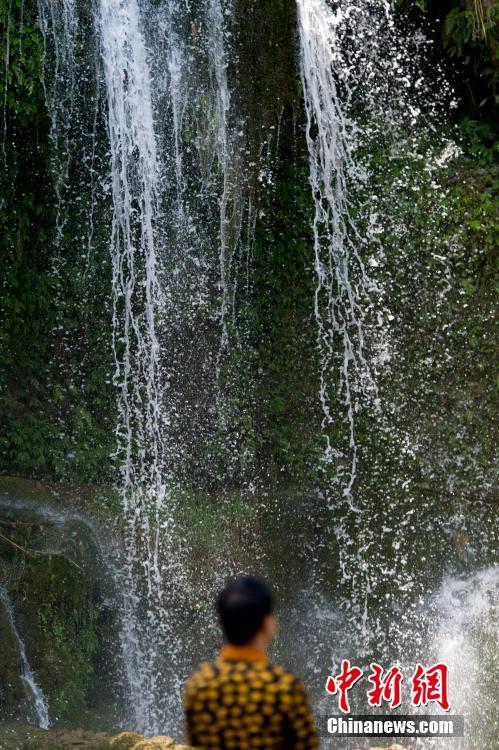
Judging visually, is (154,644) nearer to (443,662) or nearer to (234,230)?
(443,662)

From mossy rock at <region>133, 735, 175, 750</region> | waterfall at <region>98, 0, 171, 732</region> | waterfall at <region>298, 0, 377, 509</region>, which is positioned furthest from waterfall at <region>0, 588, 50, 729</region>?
waterfall at <region>298, 0, 377, 509</region>

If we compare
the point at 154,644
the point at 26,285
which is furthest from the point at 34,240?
the point at 154,644

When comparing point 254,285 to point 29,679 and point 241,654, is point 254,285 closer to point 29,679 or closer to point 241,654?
point 29,679

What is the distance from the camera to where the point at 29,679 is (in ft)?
18.6

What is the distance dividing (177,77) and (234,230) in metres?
1.09

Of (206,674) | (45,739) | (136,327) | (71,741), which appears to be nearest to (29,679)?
(45,739)

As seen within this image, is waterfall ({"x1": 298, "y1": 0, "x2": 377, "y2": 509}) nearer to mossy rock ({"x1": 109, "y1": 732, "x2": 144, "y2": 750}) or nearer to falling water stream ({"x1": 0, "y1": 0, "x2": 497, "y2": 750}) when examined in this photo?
falling water stream ({"x1": 0, "y1": 0, "x2": 497, "y2": 750})

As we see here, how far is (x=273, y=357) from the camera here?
6.45 meters

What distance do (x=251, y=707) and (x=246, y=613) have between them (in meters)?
0.18

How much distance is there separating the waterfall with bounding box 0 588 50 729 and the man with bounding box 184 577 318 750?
4195 mm

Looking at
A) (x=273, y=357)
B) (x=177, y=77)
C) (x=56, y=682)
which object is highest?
(x=177, y=77)

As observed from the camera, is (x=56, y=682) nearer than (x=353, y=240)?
Yes

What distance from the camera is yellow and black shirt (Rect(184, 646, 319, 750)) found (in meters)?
1.73

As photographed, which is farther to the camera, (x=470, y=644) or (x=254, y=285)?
(x=254, y=285)
